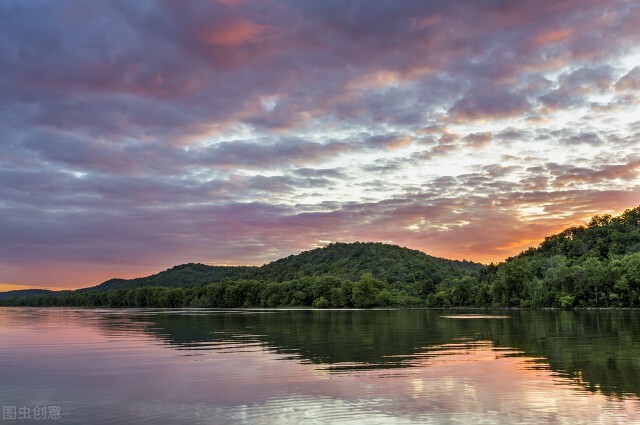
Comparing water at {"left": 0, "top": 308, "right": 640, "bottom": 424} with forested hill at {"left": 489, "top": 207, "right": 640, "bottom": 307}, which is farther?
forested hill at {"left": 489, "top": 207, "right": 640, "bottom": 307}

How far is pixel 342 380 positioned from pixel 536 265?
172m

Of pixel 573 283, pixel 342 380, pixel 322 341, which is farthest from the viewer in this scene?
pixel 573 283

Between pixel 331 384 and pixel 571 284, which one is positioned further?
pixel 571 284

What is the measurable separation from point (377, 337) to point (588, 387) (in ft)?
93.5

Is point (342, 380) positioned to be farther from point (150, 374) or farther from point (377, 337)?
point (377, 337)

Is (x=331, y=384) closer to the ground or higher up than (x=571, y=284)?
closer to the ground

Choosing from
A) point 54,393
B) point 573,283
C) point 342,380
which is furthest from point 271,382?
point 573,283

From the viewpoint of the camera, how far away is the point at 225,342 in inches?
1845

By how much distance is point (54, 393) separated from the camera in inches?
918

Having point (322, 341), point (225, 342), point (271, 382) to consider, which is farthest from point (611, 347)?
point (225, 342)

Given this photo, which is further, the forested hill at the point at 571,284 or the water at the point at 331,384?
the forested hill at the point at 571,284

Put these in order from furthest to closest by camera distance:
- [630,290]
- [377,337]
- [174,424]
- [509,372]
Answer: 1. [630,290]
2. [377,337]
3. [509,372]
4. [174,424]

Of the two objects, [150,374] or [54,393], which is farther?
[150,374]

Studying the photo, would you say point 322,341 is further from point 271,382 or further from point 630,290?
point 630,290
